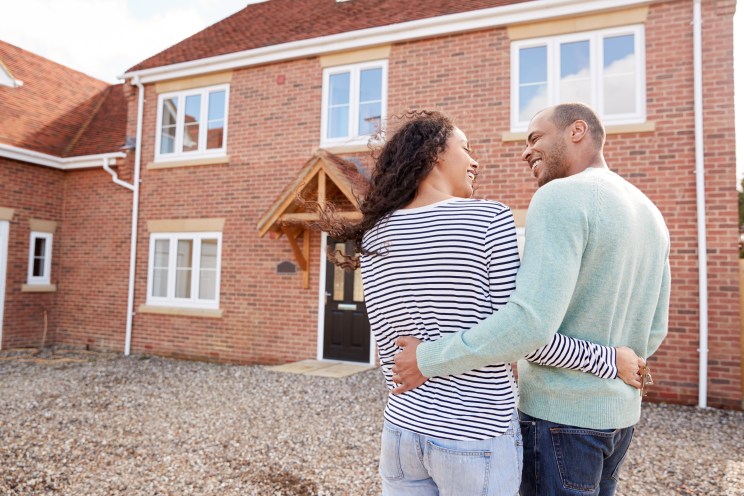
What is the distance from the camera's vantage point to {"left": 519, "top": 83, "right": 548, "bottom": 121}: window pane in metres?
7.43

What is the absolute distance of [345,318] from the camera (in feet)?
27.9

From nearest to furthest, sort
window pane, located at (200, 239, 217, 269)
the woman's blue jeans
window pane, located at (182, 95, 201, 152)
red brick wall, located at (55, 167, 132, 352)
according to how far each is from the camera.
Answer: the woman's blue jeans < window pane, located at (200, 239, 217, 269) < window pane, located at (182, 95, 201, 152) < red brick wall, located at (55, 167, 132, 352)

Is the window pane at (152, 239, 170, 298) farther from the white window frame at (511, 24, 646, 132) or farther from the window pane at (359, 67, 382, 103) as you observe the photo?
the white window frame at (511, 24, 646, 132)

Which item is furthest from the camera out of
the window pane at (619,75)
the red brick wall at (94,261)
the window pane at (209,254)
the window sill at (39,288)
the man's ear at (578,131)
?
the window sill at (39,288)

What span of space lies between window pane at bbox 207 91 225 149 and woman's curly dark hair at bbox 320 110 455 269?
28.2 feet

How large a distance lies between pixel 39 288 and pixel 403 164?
452 inches

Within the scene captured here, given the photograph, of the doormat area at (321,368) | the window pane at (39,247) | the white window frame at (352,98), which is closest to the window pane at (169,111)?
the white window frame at (352,98)

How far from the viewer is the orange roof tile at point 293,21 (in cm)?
830

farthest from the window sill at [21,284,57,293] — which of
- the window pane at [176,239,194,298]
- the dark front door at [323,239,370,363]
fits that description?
the dark front door at [323,239,370,363]

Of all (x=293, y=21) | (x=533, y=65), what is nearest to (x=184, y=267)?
(x=293, y=21)

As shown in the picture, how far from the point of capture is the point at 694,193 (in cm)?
649

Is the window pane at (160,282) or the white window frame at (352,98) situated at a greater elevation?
the white window frame at (352,98)

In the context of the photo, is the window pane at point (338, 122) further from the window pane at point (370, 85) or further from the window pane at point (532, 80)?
the window pane at point (532, 80)

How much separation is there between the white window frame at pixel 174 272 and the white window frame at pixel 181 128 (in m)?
1.49
